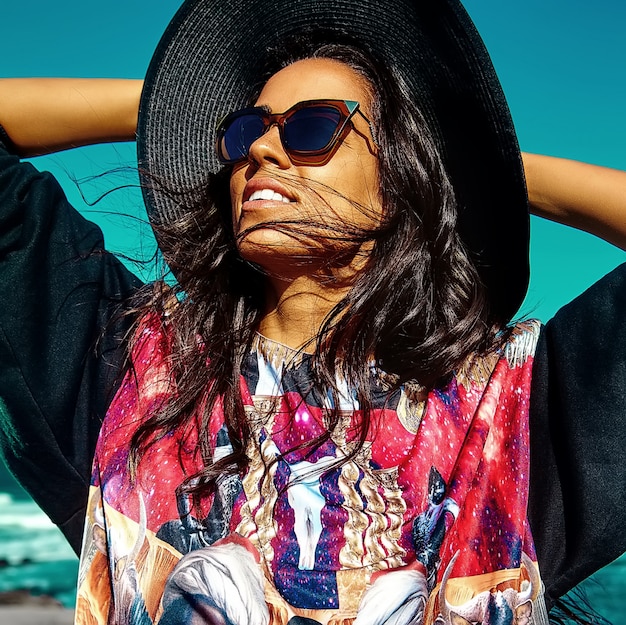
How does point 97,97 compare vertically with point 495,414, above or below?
above

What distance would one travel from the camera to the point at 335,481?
1.57 meters

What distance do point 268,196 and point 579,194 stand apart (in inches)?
33.9

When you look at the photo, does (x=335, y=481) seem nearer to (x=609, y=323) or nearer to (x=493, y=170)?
(x=609, y=323)

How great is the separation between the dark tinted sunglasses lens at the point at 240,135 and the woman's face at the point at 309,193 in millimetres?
37

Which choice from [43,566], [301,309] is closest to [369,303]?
[301,309]

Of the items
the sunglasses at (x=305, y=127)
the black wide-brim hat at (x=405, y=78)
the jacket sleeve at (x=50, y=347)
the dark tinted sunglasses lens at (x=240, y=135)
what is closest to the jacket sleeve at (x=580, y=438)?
the black wide-brim hat at (x=405, y=78)

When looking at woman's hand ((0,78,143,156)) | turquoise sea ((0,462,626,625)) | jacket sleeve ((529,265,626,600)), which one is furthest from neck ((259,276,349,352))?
turquoise sea ((0,462,626,625))

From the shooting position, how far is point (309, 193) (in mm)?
1781

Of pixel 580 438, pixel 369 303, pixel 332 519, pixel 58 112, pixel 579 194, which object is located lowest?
pixel 332 519

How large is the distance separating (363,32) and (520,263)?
0.88 meters

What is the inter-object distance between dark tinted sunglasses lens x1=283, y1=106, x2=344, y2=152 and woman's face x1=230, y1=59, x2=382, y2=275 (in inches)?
1.6

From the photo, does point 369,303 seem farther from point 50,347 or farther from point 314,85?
point 50,347

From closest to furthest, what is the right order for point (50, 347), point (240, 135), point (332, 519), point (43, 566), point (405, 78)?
point (332, 519)
point (50, 347)
point (240, 135)
point (405, 78)
point (43, 566)

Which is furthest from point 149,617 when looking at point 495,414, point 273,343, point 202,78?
point 202,78
